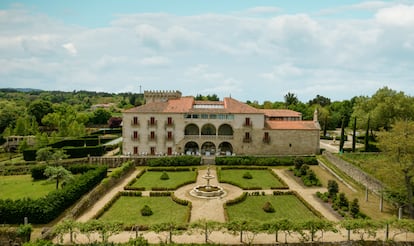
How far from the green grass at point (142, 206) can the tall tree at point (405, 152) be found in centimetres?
1979

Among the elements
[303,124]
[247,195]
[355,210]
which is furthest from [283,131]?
[355,210]

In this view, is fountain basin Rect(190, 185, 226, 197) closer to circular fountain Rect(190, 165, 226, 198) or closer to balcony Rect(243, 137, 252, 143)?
circular fountain Rect(190, 165, 226, 198)

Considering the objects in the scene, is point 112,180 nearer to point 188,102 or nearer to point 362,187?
point 188,102

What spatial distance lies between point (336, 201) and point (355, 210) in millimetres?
3057

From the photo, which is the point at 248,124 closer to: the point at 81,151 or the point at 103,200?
the point at 103,200

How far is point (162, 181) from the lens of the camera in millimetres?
42062

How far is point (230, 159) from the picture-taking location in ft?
165

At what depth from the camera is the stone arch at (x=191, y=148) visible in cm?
5558

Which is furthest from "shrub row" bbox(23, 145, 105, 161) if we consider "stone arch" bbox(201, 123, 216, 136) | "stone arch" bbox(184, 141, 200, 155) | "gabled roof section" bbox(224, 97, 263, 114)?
"gabled roof section" bbox(224, 97, 263, 114)

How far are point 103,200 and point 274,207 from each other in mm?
17591

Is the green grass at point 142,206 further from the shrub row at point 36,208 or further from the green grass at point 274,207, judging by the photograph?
the green grass at point 274,207

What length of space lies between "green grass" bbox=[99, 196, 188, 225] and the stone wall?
822 inches

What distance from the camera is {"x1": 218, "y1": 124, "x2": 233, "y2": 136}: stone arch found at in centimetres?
5772

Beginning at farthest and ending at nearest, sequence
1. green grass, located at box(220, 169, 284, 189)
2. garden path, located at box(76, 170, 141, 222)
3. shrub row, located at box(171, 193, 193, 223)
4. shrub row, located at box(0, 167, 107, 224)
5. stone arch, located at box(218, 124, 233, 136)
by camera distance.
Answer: stone arch, located at box(218, 124, 233, 136) < green grass, located at box(220, 169, 284, 189) < shrub row, located at box(171, 193, 193, 223) < garden path, located at box(76, 170, 141, 222) < shrub row, located at box(0, 167, 107, 224)
